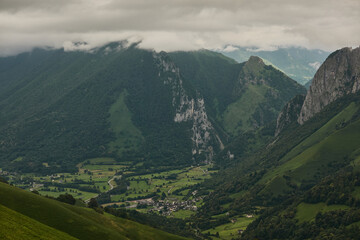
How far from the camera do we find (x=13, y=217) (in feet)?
407

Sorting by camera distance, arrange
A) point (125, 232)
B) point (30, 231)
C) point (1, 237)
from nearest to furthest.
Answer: point (1, 237) < point (30, 231) < point (125, 232)

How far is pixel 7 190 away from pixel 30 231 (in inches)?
2479

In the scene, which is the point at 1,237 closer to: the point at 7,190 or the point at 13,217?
the point at 13,217

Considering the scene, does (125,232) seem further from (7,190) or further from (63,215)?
(7,190)

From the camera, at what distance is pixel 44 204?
17562 cm

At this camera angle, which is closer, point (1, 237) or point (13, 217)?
point (1, 237)

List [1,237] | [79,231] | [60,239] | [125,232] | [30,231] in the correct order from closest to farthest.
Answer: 1. [1,237]
2. [30,231]
3. [60,239]
4. [79,231]
5. [125,232]

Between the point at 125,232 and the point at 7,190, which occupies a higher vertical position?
the point at 7,190

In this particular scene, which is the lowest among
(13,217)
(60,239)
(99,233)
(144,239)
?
(144,239)

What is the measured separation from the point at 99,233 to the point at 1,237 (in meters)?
73.2

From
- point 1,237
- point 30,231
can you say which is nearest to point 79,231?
point 30,231

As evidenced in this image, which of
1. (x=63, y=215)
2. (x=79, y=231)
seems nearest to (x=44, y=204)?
(x=63, y=215)

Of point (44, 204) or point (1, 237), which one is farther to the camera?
point (44, 204)

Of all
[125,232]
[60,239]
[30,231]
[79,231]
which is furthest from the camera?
[125,232]
